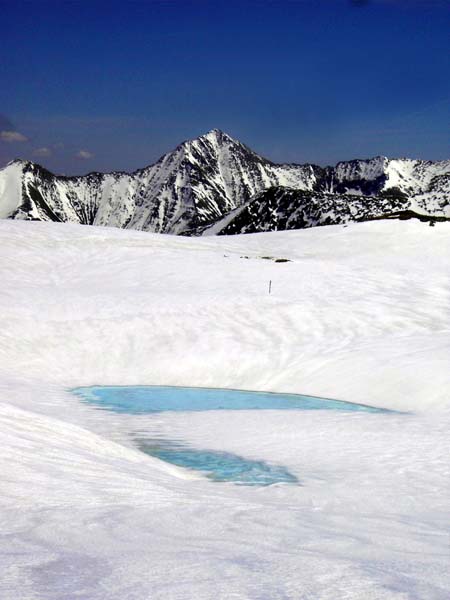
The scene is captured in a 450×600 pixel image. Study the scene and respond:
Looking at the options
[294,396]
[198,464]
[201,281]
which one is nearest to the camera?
[198,464]

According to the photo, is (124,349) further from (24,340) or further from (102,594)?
(102,594)

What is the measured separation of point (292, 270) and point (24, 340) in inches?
659

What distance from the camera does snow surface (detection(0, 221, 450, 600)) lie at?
20.5 feet

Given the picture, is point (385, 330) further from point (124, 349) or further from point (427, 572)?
point (427, 572)

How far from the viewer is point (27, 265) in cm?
4116

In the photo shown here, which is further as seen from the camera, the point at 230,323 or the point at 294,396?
the point at 230,323

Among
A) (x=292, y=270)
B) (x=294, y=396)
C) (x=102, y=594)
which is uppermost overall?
(x=292, y=270)

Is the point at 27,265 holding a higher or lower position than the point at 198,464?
higher

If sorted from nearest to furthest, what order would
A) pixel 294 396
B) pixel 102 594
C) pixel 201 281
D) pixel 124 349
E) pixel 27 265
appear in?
pixel 102 594 → pixel 294 396 → pixel 124 349 → pixel 201 281 → pixel 27 265

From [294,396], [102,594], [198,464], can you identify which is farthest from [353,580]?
[294,396]

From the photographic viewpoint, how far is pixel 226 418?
2003cm

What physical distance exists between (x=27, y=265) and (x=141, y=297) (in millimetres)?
9624

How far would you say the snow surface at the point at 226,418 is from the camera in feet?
20.5

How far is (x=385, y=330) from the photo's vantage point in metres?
30.9
